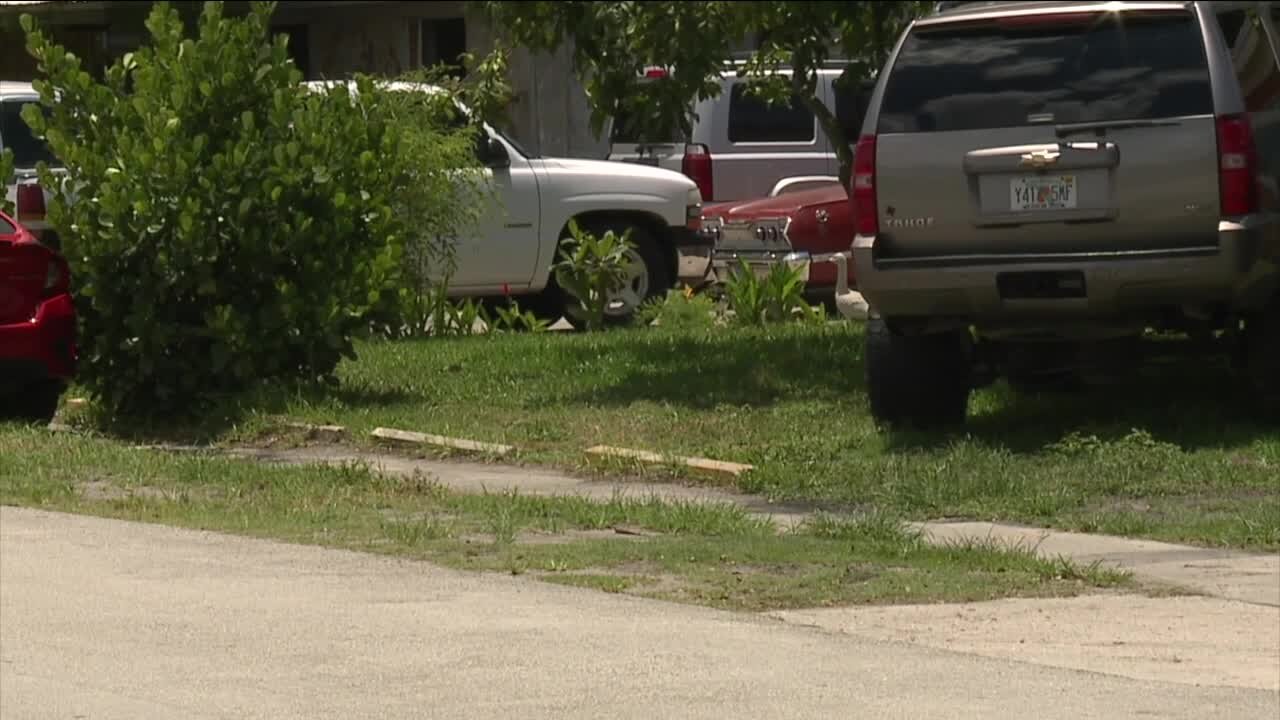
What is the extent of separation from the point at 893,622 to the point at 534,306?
1188 centimetres

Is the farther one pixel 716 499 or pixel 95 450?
pixel 95 450

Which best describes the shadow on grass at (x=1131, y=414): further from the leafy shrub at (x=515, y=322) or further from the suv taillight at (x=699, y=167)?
the suv taillight at (x=699, y=167)

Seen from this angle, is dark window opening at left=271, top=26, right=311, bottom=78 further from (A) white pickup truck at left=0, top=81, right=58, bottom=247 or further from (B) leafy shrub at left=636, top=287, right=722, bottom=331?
(B) leafy shrub at left=636, top=287, right=722, bottom=331

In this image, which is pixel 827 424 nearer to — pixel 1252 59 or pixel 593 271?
pixel 1252 59

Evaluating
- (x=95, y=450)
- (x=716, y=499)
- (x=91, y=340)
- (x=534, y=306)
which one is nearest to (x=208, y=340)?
(x=91, y=340)

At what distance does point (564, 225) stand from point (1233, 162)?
8626 mm

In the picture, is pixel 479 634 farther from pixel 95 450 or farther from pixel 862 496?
pixel 95 450

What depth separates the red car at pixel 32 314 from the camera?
532 inches

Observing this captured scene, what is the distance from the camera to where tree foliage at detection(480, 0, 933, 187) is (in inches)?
567

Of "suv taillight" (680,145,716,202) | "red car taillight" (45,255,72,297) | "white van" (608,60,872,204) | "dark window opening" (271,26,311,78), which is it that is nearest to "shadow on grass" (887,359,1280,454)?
"red car taillight" (45,255,72,297)

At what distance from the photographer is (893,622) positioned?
8.11 meters

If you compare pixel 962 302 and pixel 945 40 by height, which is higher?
pixel 945 40

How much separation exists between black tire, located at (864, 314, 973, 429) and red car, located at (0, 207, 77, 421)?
4392mm

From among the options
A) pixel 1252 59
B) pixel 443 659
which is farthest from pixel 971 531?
pixel 1252 59
